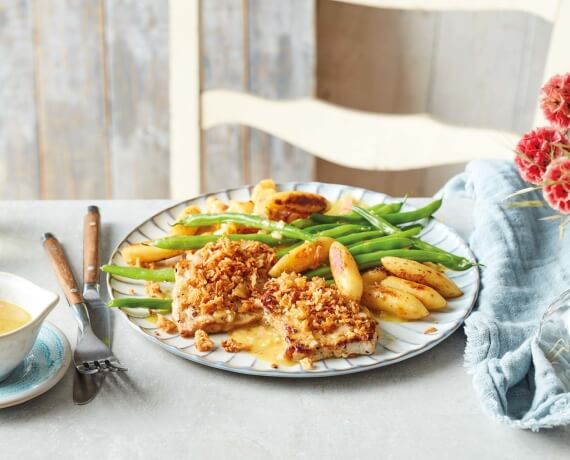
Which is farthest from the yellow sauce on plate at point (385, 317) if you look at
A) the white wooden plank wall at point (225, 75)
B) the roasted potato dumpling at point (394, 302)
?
the white wooden plank wall at point (225, 75)

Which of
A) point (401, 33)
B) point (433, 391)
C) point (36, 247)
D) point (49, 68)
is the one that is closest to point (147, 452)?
point (433, 391)

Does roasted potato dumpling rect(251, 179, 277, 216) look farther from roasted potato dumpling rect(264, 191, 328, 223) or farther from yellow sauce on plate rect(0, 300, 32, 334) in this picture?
yellow sauce on plate rect(0, 300, 32, 334)

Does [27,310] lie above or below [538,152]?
below

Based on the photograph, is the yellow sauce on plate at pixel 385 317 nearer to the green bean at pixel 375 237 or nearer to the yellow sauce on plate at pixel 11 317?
the green bean at pixel 375 237

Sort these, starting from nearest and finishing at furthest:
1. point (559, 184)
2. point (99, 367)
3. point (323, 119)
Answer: point (559, 184) → point (99, 367) → point (323, 119)

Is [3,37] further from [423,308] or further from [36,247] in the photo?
[423,308]

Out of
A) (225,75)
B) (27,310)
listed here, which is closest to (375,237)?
(27,310)

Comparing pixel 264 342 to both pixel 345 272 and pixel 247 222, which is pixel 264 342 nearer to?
pixel 345 272
